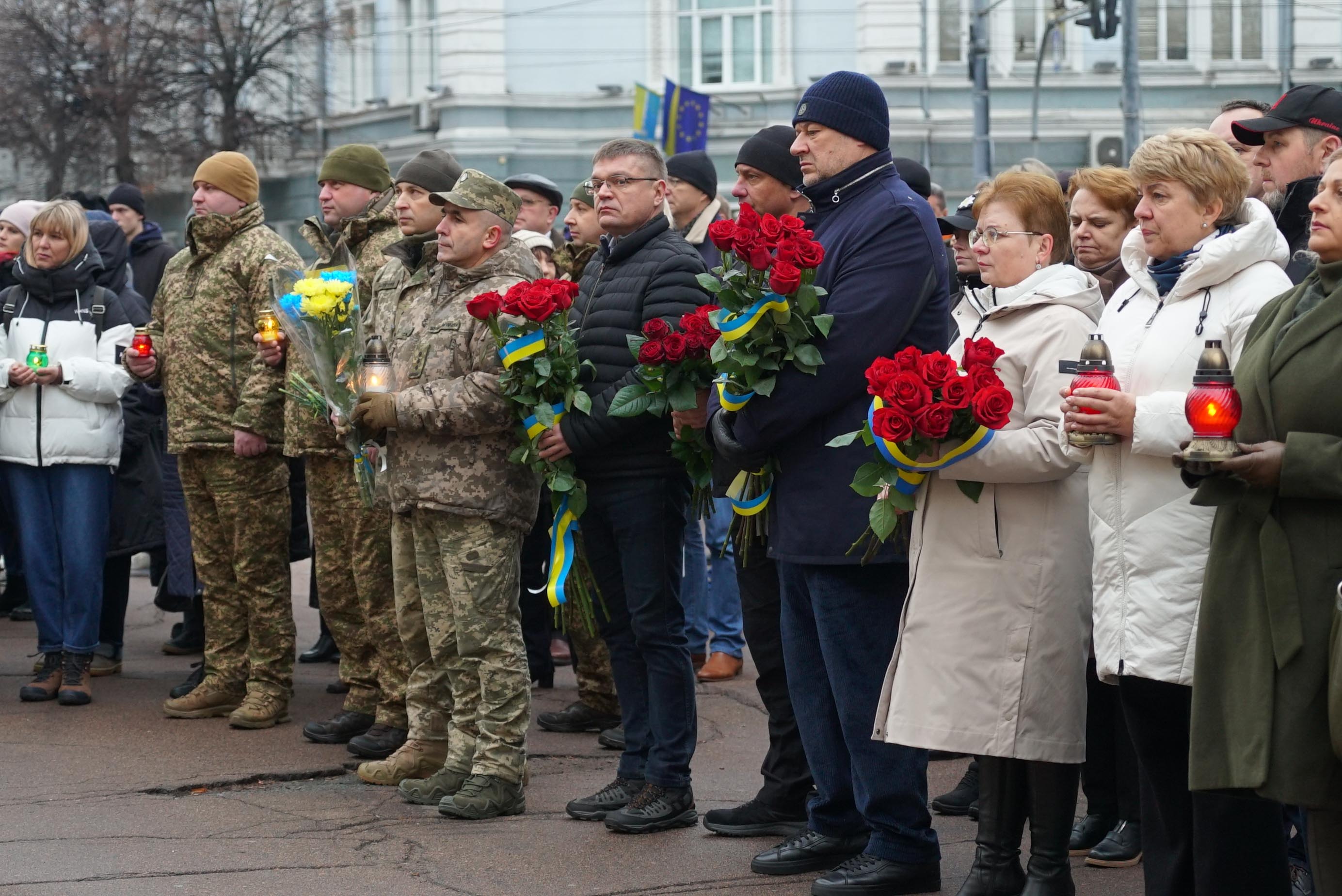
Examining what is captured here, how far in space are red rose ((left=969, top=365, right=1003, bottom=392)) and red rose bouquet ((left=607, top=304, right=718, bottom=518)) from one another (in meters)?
1.16

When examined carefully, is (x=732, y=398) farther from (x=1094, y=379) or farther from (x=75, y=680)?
(x=75, y=680)

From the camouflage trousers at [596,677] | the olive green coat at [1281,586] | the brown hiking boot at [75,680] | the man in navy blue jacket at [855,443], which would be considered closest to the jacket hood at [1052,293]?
the man in navy blue jacket at [855,443]

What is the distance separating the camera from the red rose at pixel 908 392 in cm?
458

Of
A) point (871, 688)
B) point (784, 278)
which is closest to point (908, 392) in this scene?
point (784, 278)

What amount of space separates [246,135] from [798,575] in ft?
95.7

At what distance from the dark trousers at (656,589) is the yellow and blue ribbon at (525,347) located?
1.71 ft

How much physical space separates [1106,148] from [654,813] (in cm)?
2355

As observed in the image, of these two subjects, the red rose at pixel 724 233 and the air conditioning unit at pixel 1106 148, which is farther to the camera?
the air conditioning unit at pixel 1106 148

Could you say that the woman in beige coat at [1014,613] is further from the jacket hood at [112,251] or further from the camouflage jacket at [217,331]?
the jacket hood at [112,251]

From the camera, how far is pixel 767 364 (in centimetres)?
517

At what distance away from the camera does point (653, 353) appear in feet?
18.8

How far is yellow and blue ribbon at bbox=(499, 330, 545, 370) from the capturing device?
6.03m

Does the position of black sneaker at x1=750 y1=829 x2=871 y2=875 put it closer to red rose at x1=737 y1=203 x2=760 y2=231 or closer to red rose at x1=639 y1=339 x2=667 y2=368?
red rose at x1=639 y1=339 x2=667 y2=368

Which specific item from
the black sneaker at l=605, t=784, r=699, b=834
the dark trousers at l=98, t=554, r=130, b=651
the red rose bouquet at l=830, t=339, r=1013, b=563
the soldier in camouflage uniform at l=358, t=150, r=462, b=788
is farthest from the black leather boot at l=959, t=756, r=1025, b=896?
the dark trousers at l=98, t=554, r=130, b=651
